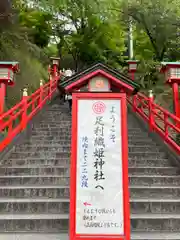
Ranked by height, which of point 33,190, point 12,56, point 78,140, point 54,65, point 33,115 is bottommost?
point 33,190

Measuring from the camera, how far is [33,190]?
5.12 m

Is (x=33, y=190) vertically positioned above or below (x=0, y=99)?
below

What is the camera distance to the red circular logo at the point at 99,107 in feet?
12.6

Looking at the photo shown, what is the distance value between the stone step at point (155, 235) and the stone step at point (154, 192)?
940 millimetres

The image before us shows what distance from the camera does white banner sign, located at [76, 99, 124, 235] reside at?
3.43 meters

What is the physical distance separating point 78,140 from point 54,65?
12.7 meters

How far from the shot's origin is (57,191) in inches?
201

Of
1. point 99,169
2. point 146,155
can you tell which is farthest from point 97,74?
point 146,155

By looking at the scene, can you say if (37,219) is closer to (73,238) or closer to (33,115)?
(73,238)

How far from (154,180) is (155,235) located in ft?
5.29

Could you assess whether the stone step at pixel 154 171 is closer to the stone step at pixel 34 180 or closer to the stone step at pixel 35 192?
the stone step at pixel 34 180

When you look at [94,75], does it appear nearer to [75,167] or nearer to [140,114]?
[75,167]

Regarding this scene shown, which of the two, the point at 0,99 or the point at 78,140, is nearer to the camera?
the point at 78,140

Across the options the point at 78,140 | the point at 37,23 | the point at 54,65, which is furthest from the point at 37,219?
the point at 37,23
